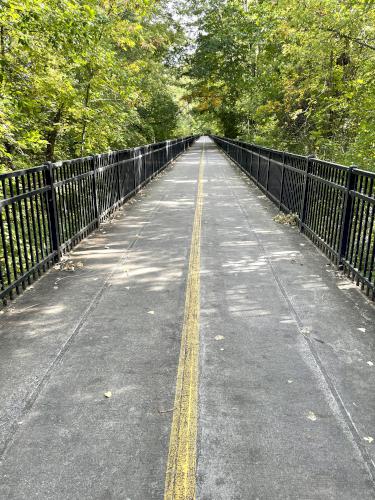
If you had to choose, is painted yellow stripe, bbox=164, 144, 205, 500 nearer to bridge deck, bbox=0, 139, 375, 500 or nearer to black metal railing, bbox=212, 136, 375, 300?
bridge deck, bbox=0, 139, 375, 500

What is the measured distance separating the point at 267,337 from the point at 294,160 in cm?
677

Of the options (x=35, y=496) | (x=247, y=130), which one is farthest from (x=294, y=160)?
(x=247, y=130)

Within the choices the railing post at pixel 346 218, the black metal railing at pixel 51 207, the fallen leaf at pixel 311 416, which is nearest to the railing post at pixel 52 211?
the black metal railing at pixel 51 207

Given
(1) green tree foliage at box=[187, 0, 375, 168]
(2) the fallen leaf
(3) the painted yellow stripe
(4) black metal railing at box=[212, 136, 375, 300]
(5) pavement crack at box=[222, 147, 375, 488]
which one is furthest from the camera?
(1) green tree foliage at box=[187, 0, 375, 168]

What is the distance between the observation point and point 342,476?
9.04ft

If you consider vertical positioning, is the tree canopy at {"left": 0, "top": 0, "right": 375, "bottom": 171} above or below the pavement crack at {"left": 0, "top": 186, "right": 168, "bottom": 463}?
above

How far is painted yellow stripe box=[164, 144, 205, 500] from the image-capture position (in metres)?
2.70

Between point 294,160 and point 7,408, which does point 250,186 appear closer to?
point 294,160

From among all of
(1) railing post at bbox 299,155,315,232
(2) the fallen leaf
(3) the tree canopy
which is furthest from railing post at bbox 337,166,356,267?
(3) the tree canopy

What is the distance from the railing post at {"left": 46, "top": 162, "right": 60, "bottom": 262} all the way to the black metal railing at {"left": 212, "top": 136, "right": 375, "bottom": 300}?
4844mm

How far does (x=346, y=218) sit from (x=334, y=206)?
83cm

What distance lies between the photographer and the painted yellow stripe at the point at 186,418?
8.87 feet

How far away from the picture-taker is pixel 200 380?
383 centimetres

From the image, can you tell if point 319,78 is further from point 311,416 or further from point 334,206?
point 311,416
